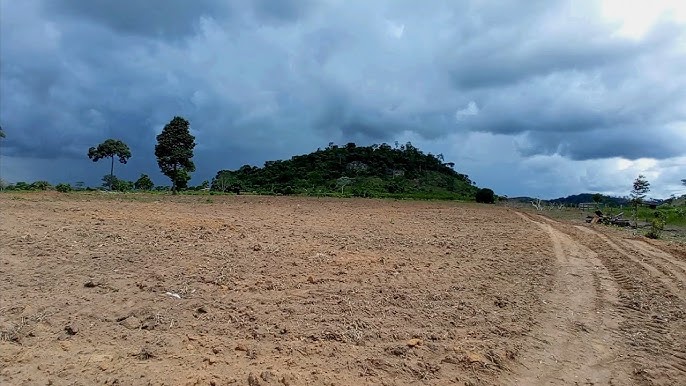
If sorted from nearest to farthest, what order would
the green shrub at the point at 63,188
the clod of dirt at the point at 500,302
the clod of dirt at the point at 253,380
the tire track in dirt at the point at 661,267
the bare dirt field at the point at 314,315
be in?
the clod of dirt at the point at 253,380
the bare dirt field at the point at 314,315
the clod of dirt at the point at 500,302
the tire track in dirt at the point at 661,267
the green shrub at the point at 63,188

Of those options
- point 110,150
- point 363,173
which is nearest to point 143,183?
point 110,150

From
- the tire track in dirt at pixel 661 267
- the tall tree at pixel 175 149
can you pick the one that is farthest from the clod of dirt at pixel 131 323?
the tall tree at pixel 175 149

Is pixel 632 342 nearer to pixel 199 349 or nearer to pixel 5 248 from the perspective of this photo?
pixel 199 349

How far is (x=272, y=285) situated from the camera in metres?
6.98

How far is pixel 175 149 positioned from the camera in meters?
35.6

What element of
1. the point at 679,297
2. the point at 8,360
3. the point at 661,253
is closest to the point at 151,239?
the point at 8,360

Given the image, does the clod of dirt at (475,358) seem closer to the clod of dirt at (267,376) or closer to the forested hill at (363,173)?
the clod of dirt at (267,376)

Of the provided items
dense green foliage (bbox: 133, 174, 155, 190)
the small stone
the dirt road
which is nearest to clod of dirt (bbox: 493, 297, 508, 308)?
the dirt road

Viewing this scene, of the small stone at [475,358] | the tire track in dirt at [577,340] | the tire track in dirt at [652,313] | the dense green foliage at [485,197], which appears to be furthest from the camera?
the dense green foliage at [485,197]

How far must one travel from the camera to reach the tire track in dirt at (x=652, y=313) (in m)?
4.99

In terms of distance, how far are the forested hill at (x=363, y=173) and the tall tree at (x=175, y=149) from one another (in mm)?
16846

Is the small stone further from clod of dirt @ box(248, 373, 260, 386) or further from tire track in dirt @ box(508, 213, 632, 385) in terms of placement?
clod of dirt @ box(248, 373, 260, 386)

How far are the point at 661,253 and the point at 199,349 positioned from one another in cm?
1359

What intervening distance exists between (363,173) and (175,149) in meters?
40.6
